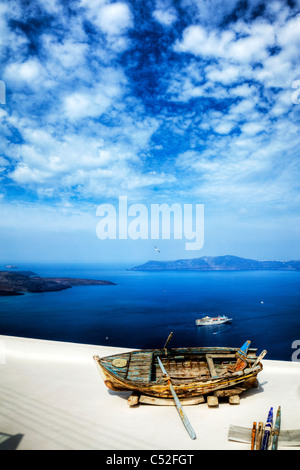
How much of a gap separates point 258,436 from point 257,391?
2257 mm

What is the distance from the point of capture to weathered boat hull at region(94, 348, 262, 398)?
17.1 ft

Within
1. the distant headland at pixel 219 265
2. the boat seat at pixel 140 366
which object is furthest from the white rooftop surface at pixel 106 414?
the distant headland at pixel 219 265

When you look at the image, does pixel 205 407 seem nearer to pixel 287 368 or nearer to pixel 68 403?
pixel 68 403

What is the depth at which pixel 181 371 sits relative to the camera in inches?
243

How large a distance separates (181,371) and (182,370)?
0.19ft

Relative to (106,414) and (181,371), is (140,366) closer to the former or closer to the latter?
(181,371)

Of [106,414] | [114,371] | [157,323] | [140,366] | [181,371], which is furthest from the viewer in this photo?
[157,323]

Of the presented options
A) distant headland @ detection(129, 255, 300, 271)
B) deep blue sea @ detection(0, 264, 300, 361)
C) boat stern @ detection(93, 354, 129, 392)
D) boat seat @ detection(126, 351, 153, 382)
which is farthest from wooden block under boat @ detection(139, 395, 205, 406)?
distant headland @ detection(129, 255, 300, 271)

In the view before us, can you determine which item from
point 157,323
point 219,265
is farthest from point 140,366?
point 219,265

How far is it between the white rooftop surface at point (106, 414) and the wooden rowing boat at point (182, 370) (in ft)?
1.39

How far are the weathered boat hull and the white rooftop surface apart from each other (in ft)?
1.40

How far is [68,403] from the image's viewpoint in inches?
222

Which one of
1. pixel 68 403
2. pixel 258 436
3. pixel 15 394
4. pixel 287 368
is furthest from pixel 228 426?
pixel 15 394

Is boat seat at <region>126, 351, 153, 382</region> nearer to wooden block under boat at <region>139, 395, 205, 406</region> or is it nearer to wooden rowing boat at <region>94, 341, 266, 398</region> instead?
wooden rowing boat at <region>94, 341, 266, 398</region>
